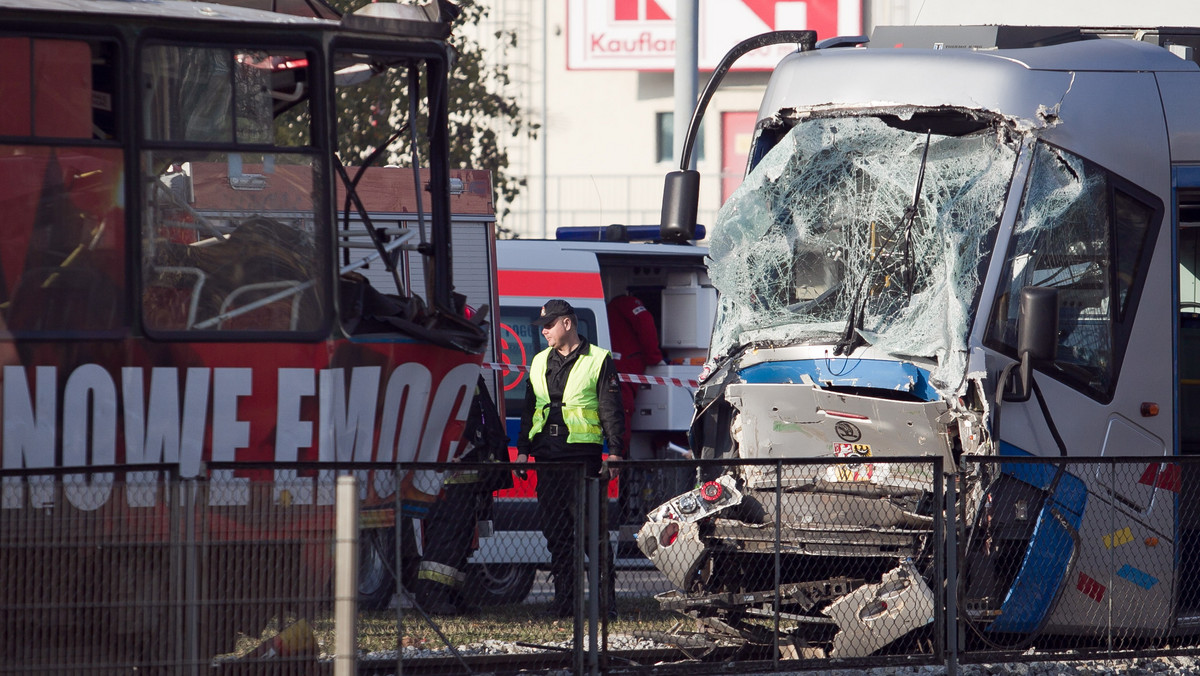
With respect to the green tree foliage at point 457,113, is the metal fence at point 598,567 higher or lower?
lower

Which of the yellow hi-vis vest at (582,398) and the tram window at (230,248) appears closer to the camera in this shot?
the tram window at (230,248)

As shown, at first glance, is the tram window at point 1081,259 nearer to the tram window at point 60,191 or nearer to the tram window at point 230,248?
the tram window at point 230,248

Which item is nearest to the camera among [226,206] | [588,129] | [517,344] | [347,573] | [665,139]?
[347,573]

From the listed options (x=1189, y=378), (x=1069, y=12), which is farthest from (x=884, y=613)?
(x=1069, y=12)

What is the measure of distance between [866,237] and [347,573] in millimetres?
3594

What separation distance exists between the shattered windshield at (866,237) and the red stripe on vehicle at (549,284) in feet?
11.0

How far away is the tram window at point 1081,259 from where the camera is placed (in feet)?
24.0

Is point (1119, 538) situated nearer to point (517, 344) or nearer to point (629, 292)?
point (517, 344)

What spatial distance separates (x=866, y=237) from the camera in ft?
25.2

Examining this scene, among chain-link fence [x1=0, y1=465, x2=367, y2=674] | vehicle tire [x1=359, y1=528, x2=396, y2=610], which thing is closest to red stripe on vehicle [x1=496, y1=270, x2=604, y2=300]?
vehicle tire [x1=359, y1=528, x2=396, y2=610]

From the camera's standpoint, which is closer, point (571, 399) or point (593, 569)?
point (593, 569)

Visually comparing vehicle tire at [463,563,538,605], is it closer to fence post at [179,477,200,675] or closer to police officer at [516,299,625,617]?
fence post at [179,477,200,675]

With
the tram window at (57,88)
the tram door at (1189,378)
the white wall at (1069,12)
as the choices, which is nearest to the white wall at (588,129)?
the white wall at (1069,12)

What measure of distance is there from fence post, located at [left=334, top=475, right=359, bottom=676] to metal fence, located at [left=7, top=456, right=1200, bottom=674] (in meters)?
0.01
